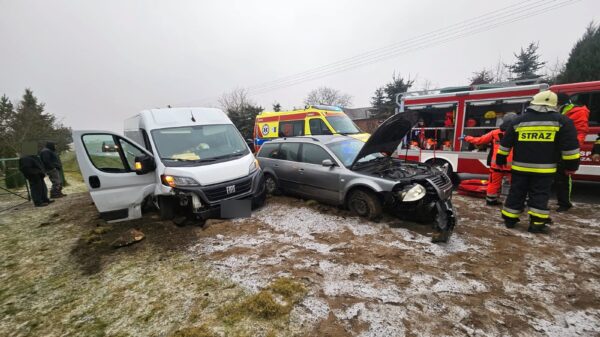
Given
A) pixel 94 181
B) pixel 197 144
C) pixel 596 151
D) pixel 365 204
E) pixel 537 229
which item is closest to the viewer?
pixel 537 229

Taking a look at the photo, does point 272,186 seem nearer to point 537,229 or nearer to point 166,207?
point 166,207

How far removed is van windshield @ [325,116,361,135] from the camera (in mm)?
8651

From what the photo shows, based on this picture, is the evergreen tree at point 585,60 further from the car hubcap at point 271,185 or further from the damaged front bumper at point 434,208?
the car hubcap at point 271,185

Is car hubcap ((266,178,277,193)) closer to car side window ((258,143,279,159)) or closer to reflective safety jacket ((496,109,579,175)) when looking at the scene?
car side window ((258,143,279,159))

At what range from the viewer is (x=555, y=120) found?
11.4ft

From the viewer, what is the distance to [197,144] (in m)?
4.88

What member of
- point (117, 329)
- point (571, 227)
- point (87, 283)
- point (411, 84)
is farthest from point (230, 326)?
point (411, 84)

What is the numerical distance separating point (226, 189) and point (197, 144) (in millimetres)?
1161

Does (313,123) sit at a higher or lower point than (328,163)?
higher

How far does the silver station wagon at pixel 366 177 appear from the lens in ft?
12.6

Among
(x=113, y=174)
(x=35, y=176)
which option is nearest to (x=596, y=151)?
(x=113, y=174)

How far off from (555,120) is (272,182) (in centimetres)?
503

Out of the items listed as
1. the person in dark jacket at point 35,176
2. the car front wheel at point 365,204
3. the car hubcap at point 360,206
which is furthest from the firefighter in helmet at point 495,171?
the person in dark jacket at point 35,176

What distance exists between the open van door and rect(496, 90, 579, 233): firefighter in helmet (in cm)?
587
